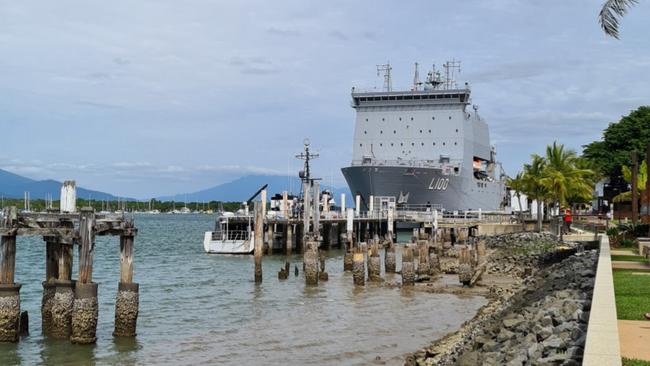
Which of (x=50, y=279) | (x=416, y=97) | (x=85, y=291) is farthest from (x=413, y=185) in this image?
(x=85, y=291)

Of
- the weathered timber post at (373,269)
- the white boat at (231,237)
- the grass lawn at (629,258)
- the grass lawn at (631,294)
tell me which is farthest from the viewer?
the white boat at (231,237)

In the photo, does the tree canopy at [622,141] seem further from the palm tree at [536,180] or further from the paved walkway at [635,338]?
the paved walkway at [635,338]

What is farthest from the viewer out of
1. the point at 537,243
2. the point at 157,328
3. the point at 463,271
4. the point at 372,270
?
the point at 537,243

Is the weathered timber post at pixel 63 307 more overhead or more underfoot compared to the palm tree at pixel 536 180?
more underfoot

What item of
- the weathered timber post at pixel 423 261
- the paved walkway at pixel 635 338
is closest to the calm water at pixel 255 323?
the weathered timber post at pixel 423 261

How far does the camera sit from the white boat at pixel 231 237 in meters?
42.5

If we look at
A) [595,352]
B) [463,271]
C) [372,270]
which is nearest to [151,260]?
[372,270]

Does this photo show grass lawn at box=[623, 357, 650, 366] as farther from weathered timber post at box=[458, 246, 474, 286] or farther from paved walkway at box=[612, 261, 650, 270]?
weathered timber post at box=[458, 246, 474, 286]

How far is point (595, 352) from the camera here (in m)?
6.00

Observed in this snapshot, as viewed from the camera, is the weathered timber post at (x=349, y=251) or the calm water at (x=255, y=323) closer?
the calm water at (x=255, y=323)

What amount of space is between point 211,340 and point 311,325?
115 inches

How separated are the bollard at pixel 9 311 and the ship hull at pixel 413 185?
153ft

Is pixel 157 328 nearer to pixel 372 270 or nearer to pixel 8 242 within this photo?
pixel 8 242

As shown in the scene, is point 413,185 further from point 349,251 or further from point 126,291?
point 126,291
